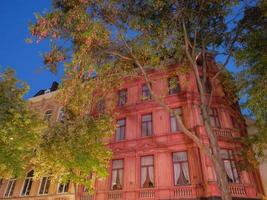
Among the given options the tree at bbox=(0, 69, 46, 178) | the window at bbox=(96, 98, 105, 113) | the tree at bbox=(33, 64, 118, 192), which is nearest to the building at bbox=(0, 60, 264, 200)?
the window at bbox=(96, 98, 105, 113)

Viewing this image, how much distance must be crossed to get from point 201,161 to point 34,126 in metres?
11.4

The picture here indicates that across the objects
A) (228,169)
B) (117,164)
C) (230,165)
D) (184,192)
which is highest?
(117,164)

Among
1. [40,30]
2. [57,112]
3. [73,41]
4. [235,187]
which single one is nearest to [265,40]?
[235,187]

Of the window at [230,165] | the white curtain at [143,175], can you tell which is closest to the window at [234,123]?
the window at [230,165]

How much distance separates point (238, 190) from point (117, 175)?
8703mm

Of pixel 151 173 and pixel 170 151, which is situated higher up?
pixel 170 151

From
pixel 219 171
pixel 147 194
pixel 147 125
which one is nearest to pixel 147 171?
pixel 147 194

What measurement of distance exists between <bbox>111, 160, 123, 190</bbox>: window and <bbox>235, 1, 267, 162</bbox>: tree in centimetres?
982

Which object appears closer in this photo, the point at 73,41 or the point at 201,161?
the point at 73,41

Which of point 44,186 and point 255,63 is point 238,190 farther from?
point 44,186

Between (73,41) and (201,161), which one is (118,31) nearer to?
(73,41)

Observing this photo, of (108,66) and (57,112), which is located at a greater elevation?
(57,112)

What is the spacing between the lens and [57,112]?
26875 millimetres

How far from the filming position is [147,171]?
18.2m
